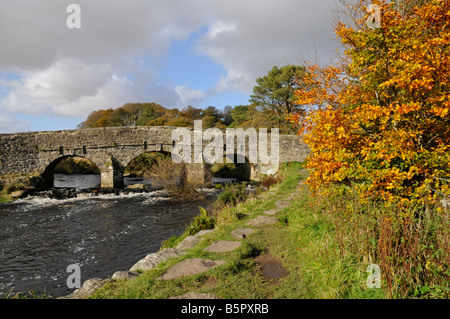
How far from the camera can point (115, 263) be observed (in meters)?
7.68

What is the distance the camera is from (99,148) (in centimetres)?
2156

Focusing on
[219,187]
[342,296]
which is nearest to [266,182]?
[219,187]

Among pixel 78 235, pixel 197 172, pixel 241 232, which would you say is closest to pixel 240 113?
pixel 197 172

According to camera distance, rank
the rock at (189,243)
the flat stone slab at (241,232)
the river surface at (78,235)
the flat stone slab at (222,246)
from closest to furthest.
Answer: the flat stone slab at (222,246)
the rock at (189,243)
the flat stone slab at (241,232)
the river surface at (78,235)

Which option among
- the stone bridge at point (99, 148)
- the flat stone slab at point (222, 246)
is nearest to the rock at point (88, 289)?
the flat stone slab at point (222, 246)

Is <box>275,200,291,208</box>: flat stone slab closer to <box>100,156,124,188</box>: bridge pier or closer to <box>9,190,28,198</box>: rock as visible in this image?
<box>100,156,124,188</box>: bridge pier

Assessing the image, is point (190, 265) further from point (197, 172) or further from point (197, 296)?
point (197, 172)

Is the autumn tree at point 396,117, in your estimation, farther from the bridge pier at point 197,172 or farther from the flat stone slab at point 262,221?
the bridge pier at point 197,172

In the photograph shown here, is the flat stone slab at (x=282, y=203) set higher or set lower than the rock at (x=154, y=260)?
higher

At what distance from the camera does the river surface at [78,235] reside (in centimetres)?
727

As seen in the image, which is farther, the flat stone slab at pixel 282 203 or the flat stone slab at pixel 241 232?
the flat stone slab at pixel 282 203

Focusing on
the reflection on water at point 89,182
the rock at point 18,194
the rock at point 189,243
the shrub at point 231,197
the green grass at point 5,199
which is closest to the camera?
the rock at point 189,243

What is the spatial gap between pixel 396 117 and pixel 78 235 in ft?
35.7
